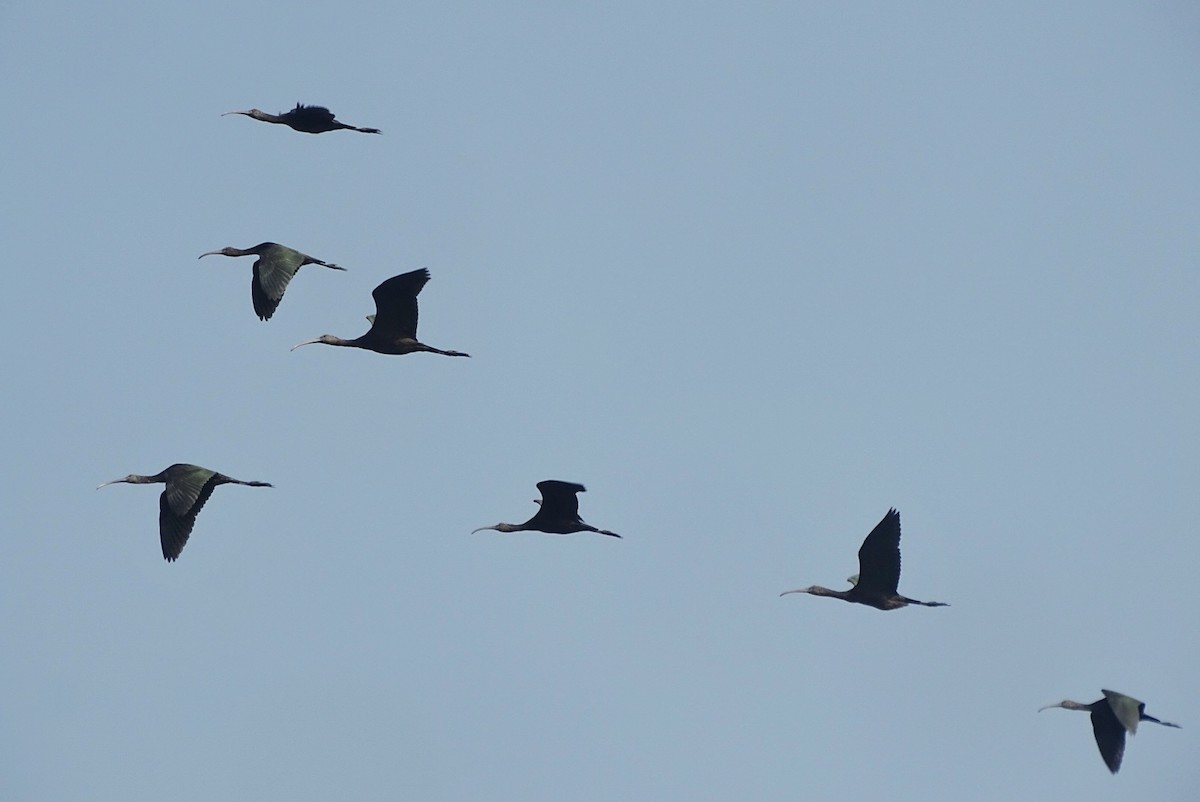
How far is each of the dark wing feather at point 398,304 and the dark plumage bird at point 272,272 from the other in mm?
1041

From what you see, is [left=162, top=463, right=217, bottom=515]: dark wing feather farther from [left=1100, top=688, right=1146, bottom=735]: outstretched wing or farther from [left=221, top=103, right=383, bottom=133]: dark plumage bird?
[left=1100, top=688, right=1146, bottom=735]: outstretched wing

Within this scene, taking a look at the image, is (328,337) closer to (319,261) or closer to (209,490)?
(319,261)

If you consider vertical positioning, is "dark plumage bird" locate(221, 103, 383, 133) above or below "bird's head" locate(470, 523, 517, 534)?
above

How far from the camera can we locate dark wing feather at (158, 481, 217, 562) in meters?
28.7

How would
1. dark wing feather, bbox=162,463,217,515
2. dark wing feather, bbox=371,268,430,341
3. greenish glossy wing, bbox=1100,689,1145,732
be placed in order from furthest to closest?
1. dark wing feather, bbox=371,268,430,341
2. dark wing feather, bbox=162,463,217,515
3. greenish glossy wing, bbox=1100,689,1145,732

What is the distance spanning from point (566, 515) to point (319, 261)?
5744 mm

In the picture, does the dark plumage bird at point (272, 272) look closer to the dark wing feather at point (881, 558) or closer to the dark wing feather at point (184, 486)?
the dark wing feather at point (184, 486)

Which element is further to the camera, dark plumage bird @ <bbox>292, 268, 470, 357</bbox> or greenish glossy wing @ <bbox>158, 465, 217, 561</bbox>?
dark plumage bird @ <bbox>292, 268, 470, 357</bbox>

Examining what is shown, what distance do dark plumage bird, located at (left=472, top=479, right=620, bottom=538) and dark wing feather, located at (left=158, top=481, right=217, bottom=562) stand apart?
531 cm

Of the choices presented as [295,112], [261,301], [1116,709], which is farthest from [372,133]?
[1116,709]

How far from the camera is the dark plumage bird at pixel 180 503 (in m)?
28.6

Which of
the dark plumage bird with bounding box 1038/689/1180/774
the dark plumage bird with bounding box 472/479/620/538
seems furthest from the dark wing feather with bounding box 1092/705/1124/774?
the dark plumage bird with bounding box 472/479/620/538

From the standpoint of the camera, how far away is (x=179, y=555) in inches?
1128

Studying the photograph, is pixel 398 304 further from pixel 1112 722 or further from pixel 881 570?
pixel 1112 722
